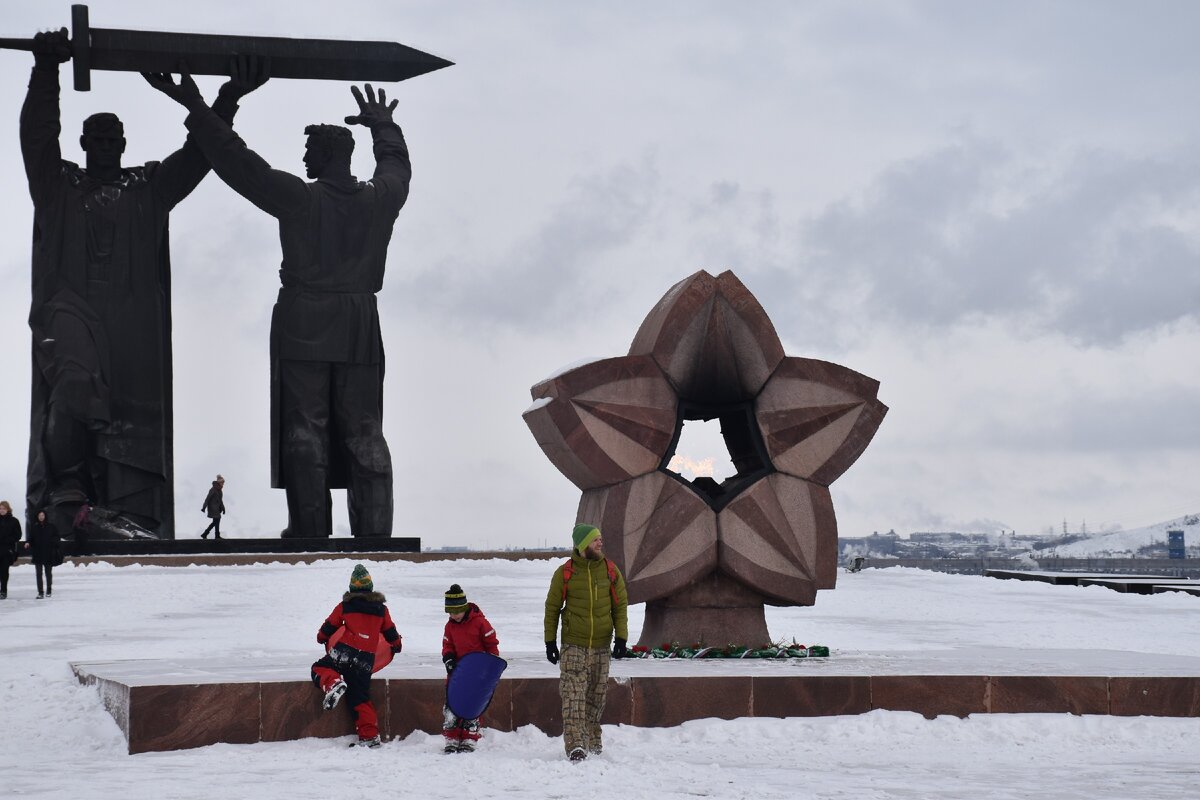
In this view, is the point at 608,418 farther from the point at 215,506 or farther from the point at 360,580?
the point at 215,506

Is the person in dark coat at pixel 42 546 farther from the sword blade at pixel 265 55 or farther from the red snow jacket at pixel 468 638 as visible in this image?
the red snow jacket at pixel 468 638

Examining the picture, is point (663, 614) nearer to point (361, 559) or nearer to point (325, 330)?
point (361, 559)

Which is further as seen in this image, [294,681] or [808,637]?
[808,637]

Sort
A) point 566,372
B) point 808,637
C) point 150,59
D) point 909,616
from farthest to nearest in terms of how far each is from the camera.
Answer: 1. point 150,59
2. point 909,616
3. point 808,637
4. point 566,372

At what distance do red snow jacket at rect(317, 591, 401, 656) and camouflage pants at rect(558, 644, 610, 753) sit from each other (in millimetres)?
1120

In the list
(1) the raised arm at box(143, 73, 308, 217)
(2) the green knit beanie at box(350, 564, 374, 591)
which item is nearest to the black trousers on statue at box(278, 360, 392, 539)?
(1) the raised arm at box(143, 73, 308, 217)

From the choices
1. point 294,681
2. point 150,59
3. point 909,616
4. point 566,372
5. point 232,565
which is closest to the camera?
point 294,681

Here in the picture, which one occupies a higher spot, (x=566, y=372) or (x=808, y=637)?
(x=566, y=372)

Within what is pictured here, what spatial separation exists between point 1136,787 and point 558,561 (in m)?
17.9

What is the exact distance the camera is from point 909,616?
719 inches

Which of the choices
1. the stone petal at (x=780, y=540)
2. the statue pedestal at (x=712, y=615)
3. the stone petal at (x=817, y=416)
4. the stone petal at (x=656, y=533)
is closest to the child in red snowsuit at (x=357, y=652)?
the stone petal at (x=656, y=533)

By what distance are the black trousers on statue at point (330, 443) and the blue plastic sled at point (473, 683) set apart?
1628 centimetres

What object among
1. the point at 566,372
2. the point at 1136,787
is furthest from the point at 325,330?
the point at 1136,787

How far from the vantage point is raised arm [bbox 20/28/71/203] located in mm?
23016
